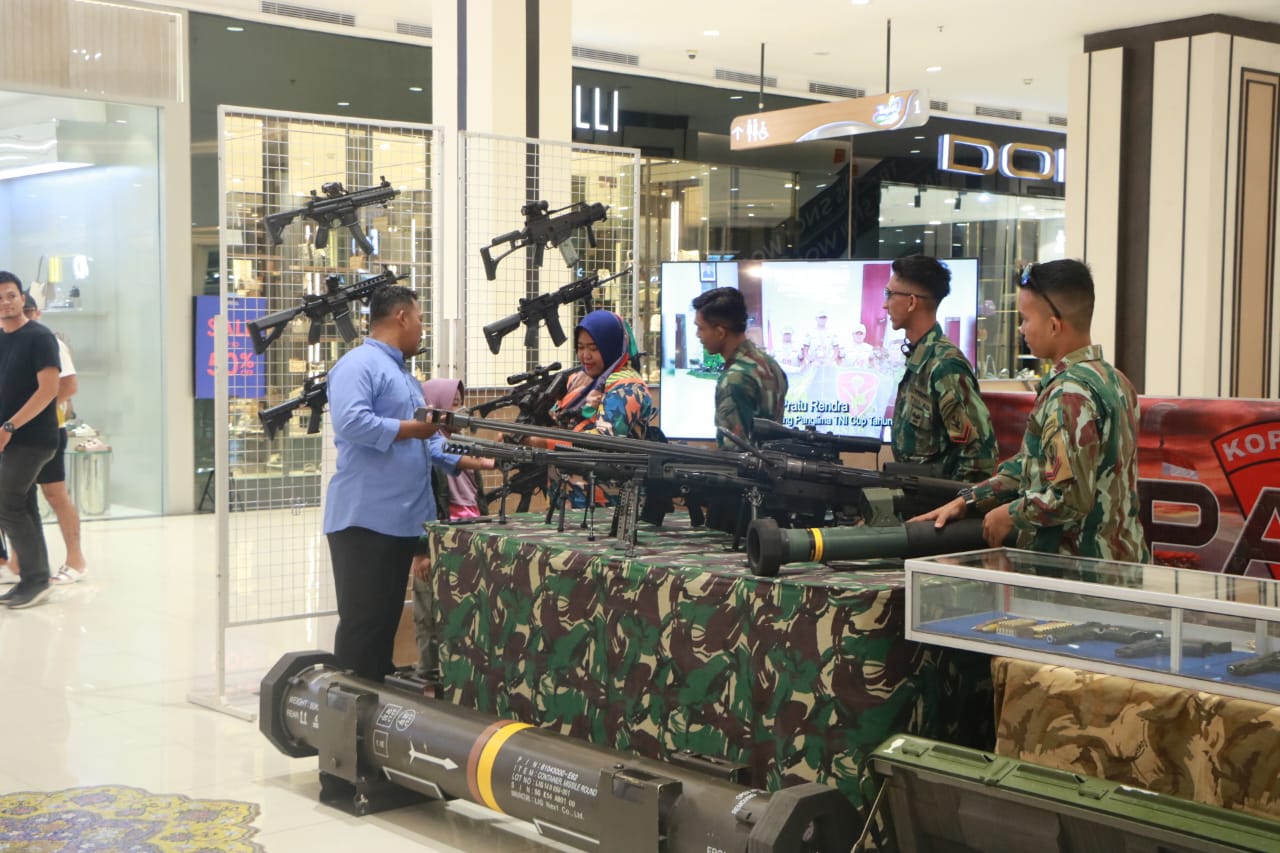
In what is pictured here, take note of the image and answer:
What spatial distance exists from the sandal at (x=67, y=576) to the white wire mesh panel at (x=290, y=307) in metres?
0.91

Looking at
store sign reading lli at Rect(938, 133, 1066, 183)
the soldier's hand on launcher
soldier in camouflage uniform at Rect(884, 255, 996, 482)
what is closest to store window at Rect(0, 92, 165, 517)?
store sign reading lli at Rect(938, 133, 1066, 183)

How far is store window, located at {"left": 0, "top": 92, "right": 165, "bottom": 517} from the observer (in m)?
10.6

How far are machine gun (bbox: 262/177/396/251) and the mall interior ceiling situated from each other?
5405 millimetres

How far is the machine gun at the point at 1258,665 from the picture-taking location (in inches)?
89.7

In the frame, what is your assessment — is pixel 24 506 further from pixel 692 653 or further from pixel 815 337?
pixel 692 653

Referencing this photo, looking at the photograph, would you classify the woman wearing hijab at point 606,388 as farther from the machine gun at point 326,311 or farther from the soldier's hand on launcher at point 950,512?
the soldier's hand on launcher at point 950,512

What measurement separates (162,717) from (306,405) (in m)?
1.33

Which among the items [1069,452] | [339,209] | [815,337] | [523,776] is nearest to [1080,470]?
[1069,452]

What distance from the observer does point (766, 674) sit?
3141 millimetres

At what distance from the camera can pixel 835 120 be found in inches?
400

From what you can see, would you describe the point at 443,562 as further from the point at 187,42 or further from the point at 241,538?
the point at 187,42

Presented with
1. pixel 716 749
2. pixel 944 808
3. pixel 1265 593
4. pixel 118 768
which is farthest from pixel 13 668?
pixel 1265 593

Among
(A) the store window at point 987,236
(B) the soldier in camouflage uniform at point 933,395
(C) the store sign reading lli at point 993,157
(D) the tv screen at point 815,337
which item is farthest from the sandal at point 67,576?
(A) the store window at point 987,236

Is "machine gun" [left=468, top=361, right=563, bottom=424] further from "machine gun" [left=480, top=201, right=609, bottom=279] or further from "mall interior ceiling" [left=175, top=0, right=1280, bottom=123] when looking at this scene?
"mall interior ceiling" [left=175, top=0, right=1280, bottom=123]
